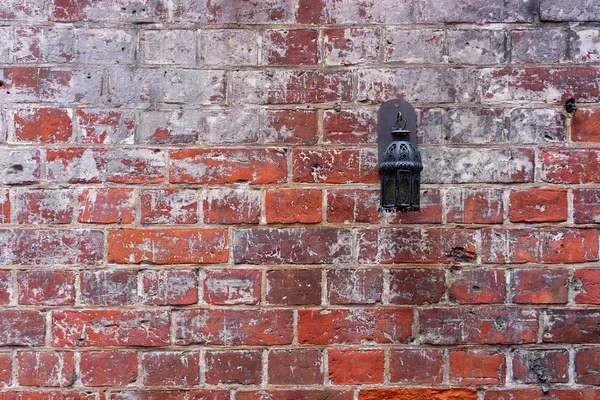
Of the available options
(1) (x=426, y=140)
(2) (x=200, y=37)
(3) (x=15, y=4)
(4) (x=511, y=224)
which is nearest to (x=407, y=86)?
(1) (x=426, y=140)

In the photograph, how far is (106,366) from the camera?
5.32 ft

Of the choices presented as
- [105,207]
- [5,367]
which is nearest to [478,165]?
[105,207]

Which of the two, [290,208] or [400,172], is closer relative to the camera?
[400,172]

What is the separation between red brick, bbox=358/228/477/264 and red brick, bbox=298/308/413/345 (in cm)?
15

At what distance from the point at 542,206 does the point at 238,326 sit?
36.4 inches

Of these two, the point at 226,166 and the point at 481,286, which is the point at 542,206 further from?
the point at 226,166

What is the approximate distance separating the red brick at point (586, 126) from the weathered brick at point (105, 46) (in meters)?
1.27

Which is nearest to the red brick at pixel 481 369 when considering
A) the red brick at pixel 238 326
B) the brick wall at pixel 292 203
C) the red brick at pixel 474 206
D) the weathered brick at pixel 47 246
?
the brick wall at pixel 292 203

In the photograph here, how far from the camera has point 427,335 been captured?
164 cm

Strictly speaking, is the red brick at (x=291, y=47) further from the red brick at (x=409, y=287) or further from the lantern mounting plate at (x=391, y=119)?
the red brick at (x=409, y=287)

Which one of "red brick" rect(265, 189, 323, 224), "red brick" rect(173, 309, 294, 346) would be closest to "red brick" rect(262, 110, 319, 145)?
"red brick" rect(265, 189, 323, 224)

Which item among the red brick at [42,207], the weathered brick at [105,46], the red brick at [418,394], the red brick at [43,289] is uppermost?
the weathered brick at [105,46]

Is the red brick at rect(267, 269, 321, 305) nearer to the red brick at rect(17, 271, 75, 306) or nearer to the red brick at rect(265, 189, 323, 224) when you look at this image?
the red brick at rect(265, 189, 323, 224)

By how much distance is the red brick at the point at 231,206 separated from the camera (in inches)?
64.4
